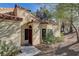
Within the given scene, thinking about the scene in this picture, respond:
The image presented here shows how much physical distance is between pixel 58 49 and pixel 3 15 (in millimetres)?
839

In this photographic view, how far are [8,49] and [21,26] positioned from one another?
0.34 m

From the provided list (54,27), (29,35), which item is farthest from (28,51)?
(54,27)

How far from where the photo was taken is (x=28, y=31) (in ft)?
10.5

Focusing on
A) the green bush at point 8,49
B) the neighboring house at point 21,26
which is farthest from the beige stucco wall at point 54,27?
the green bush at point 8,49

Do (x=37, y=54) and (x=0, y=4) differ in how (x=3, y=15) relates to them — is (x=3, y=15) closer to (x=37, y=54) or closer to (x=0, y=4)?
(x=0, y=4)

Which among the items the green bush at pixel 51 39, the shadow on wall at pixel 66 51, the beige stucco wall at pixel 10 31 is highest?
the beige stucco wall at pixel 10 31

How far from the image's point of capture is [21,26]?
3.18 m

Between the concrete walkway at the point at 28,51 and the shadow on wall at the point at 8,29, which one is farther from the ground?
the shadow on wall at the point at 8,29

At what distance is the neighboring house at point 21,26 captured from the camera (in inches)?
124

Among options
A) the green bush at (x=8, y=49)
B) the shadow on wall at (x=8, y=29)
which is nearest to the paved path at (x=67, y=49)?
the green bush at (x=8, y=49)

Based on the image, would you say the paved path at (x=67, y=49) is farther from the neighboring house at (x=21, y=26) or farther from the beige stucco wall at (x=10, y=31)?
the beige stucco wall at (x=10, y=31)

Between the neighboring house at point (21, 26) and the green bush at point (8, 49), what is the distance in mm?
53

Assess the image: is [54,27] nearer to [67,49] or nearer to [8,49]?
[67,49]

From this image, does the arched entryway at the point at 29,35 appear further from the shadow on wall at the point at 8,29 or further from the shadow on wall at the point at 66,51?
the shadow on wall at the point at 66,51
